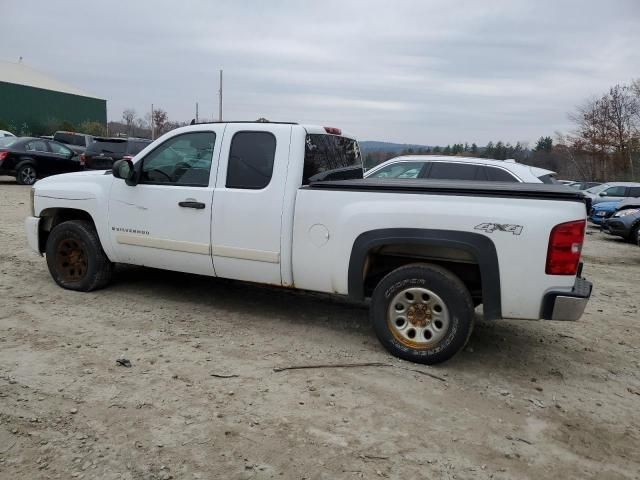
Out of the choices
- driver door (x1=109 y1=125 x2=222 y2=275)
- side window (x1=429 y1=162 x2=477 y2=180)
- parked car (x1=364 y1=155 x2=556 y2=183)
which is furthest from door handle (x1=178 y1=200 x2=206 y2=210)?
side window (x1=429 y1=162 x2=477 y2=180)

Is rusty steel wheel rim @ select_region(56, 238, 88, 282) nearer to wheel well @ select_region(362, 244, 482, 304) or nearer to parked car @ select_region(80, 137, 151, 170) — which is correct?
wheel well @ select_region(362, 244, 482, 304)

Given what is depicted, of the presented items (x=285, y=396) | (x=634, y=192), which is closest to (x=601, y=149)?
(x=634, y=192)

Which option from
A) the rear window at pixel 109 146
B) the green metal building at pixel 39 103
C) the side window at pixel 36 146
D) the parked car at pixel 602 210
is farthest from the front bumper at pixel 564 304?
the green metal building at pixel 39 103

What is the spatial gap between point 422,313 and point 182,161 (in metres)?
2.74

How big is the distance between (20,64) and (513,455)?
2917 inches

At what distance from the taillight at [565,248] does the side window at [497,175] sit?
4.71 m

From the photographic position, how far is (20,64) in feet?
207

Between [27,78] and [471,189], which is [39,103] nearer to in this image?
[27,78]

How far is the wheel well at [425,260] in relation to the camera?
165 inches

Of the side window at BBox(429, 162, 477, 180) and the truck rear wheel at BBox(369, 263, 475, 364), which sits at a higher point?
the side window at BBox(429, 162, 477, 180)

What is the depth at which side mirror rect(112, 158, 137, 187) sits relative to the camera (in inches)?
203

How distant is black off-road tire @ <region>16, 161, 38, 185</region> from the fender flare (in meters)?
15.8

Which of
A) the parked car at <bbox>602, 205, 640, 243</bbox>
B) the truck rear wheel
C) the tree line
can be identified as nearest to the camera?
the truck rear wheel

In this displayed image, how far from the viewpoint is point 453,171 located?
8750mm
